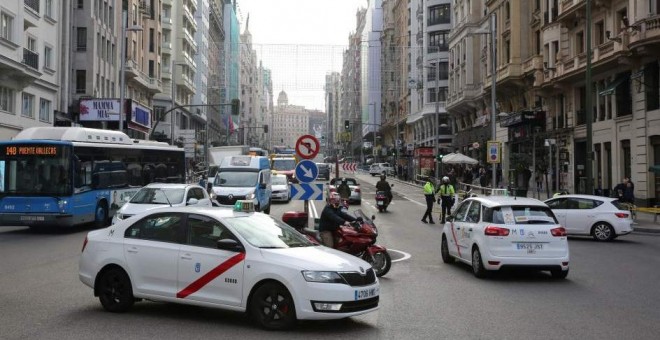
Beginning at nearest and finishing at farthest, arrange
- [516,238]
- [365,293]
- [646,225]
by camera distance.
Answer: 1. [365,293]
2. [516,238]
3. [646,225]

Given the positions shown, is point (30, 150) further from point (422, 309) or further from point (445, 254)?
point (422, 309)

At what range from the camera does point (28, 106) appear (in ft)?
125

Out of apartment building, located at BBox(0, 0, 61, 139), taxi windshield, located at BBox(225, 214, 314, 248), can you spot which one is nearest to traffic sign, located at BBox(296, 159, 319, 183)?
taxi windshield, located at BBox(225, 214, 314, 248)

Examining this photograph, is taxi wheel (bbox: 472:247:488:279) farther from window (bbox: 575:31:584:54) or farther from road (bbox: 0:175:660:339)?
window (bbox: 575:31:584:54)

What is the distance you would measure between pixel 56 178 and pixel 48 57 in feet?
78.2

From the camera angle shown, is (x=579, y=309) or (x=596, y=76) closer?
(x=579, y=309)

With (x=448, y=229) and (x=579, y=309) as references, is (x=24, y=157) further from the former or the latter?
(x=579, y=309)

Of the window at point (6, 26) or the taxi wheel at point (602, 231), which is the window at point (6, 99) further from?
the taxi wheel at point (602, 231)

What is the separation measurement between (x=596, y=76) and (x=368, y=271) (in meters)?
32.2

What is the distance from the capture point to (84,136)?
2164cm

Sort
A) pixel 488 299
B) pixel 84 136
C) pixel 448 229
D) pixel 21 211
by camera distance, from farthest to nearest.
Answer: pixel 84 136 < pixel 21 211 < pixel 448 229 < pixel 488 299

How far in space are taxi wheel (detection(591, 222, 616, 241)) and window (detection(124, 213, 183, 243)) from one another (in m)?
15.8

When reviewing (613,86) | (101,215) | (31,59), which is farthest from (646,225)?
(31,59)

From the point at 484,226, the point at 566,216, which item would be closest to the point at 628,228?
the point at 566,216
